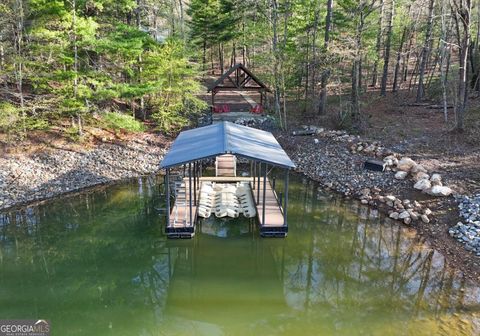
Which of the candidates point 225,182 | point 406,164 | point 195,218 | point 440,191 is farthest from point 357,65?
point 195,218

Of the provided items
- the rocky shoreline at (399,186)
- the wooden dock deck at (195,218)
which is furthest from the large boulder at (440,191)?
the wooden dock deck at (195,218)

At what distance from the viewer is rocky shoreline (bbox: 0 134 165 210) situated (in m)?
13.8

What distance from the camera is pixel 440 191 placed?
1266 centimetres

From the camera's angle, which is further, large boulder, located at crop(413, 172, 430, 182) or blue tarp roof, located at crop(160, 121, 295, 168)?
large boulder, located at crop(413, 172, 430, 182)

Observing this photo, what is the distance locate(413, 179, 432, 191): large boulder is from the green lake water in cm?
189

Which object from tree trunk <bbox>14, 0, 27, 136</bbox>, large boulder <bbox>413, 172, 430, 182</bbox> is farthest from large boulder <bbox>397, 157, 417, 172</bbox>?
tree trunk <bbox>14, 0, 27, 136</bbox>

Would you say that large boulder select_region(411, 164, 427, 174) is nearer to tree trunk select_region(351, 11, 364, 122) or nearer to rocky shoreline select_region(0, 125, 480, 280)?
rocky shoreline select_region(0, 125, 480, 280)

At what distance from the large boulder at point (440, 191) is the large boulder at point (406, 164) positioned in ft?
5.64

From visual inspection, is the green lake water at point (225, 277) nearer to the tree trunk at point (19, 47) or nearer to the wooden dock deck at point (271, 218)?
the wooden dock deck at point (271, 218)

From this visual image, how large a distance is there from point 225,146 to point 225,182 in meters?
4.69

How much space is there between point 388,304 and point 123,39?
14787mm

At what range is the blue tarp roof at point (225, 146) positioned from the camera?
33.9 feet

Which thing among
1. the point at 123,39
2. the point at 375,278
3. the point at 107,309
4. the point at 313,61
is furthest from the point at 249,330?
the point at 313,61

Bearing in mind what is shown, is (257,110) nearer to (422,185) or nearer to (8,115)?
(422,185)
